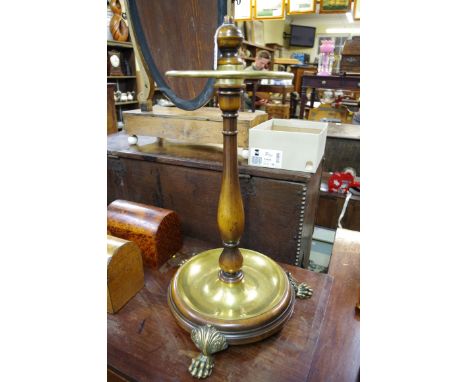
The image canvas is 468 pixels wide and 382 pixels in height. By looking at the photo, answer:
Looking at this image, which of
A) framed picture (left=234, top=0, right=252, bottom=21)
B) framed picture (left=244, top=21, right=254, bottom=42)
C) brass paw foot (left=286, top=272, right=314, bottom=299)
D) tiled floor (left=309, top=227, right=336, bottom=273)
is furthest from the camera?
framed picture (left=244, top=21, right=254, bottom=42)

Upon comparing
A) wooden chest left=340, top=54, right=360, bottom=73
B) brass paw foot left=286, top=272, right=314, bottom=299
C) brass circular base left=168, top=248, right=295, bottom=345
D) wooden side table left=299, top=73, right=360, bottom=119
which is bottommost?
brass paw foot left=286, top=272, right=314, bottom=299

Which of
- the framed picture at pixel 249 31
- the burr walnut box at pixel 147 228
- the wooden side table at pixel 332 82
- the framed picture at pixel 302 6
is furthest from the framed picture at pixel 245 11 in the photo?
the burr walnut box at pixel 147 228

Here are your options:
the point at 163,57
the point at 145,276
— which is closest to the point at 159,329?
the point at 145,276

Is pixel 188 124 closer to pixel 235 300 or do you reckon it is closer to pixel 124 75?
pixel 235 300

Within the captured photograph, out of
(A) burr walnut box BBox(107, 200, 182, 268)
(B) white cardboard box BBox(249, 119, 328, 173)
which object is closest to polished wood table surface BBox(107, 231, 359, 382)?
(A) burr walnut box BBox(107, 200, 182, 268)

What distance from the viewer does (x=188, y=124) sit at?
90 cm

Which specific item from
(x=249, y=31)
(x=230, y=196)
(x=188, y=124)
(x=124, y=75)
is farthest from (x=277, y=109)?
(x=230, y=196)

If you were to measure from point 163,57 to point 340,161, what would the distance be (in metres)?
1.29

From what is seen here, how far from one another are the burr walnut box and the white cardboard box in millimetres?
278

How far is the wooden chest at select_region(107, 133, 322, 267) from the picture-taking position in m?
0.80

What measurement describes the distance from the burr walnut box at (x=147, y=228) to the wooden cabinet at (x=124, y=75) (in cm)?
255

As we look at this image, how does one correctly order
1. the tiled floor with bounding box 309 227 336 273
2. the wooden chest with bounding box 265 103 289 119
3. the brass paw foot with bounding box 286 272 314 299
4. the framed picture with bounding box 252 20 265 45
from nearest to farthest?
the brass paw foot with bounding box 286 272 314 299 → the tiled floor with bounding box 309 227 336 273 → the wooden chest with bounding box 265 103 289 119 → the framed picture with bounding box 252 20 265 45

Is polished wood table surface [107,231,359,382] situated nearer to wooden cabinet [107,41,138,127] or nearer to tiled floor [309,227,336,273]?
tiled floor [309,227,336,273]
